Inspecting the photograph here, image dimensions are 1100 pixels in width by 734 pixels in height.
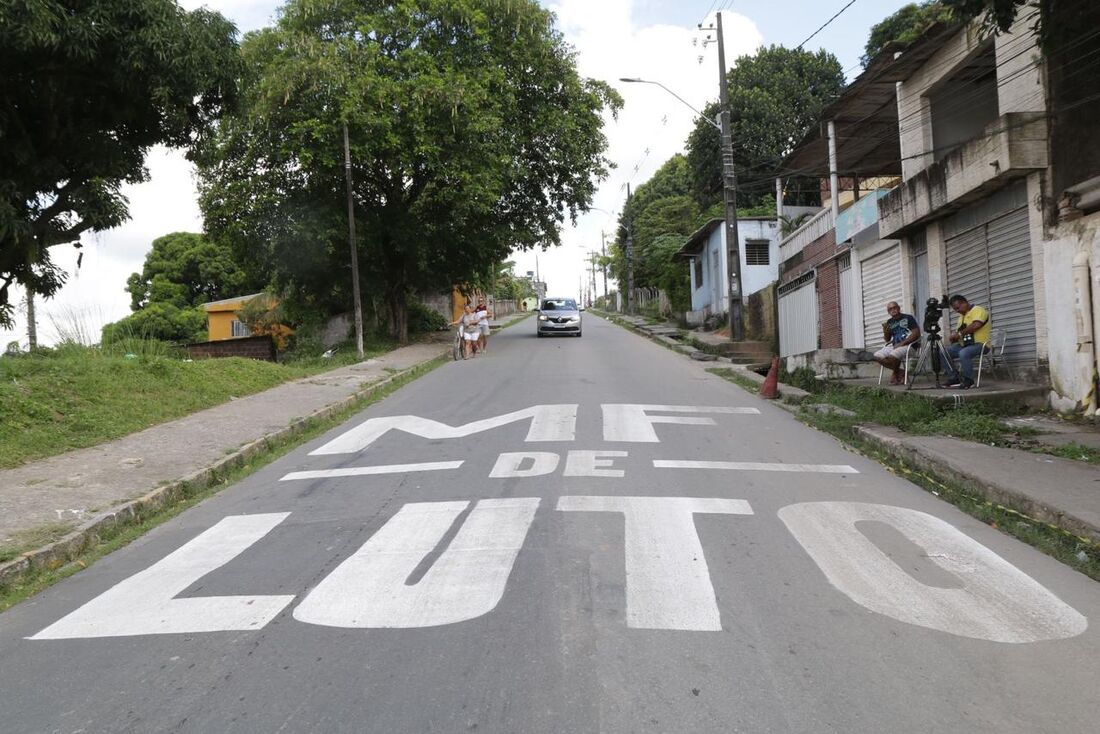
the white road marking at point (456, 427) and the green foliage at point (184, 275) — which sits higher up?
the green foliage at point (184, 275)

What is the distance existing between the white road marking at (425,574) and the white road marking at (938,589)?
6.40 ft

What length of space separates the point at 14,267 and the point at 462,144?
43.6ft

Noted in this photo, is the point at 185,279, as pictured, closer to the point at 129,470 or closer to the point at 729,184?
the point at 729,184

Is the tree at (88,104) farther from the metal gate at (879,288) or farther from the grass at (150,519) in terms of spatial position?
the metal gate at (879,288)

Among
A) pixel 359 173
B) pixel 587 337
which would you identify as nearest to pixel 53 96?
pixel 359 173

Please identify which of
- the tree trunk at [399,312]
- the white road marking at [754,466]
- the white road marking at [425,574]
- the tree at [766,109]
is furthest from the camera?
the tree at [766,109]

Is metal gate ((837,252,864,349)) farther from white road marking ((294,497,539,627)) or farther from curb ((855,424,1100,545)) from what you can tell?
white road marking ((294,497,539,627))

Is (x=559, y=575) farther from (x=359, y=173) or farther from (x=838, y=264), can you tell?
(x=359, y=173)

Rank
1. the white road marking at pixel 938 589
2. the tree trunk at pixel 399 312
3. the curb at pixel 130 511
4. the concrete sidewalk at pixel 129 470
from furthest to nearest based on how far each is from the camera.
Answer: the tree trunk at pixel 399 312 < the concrete sidewalk at pixel 129 470 < the curb at pixel 130 511 < the white road marking at pixel 938 589

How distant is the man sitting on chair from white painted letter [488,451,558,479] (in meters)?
6.62

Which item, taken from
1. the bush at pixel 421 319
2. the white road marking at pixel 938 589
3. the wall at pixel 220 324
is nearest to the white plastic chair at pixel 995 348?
the white road marking at pixel 938 589

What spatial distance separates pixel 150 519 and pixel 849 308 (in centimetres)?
1572

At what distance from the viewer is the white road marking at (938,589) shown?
13.2 ft

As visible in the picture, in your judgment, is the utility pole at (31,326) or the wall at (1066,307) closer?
the wall at (1066,307)
